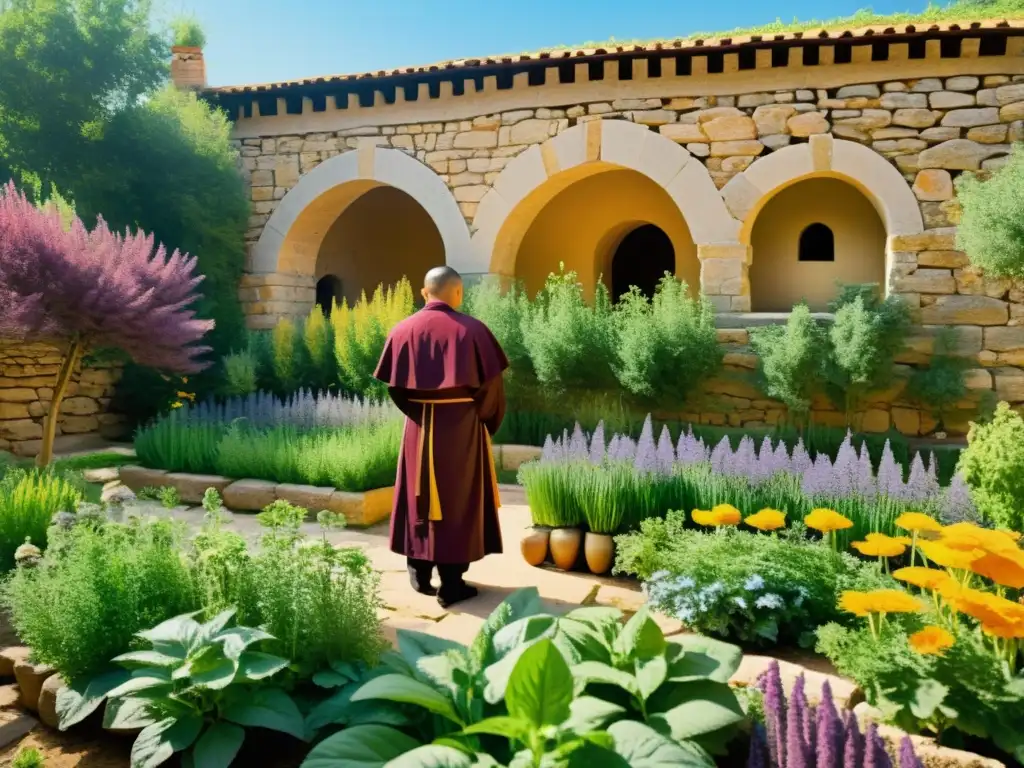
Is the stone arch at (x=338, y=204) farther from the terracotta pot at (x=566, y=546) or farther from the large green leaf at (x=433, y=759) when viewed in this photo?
the large green leaf at (x=433, y=759)

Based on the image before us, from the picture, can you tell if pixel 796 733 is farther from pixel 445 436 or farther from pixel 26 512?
pixel 26 512

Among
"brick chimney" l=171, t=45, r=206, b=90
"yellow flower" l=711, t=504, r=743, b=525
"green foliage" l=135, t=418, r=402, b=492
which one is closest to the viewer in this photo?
"yellow flower" l=711, t=504, r=743, b=525

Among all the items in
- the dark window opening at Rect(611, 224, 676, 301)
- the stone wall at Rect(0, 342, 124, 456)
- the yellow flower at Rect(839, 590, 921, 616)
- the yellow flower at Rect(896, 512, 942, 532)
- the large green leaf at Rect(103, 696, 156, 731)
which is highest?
the dark window opening at Rect(611, 224, 676, 301)

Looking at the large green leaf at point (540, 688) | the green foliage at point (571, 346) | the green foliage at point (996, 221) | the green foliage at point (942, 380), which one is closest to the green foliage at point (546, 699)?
the large green leaf at point (540, 688)

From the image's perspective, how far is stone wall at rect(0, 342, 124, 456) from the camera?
8914 mm

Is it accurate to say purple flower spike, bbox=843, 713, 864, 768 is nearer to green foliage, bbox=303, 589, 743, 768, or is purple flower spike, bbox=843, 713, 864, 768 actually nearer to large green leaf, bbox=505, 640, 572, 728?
green foliage, bbox=303, 589, 743, 768

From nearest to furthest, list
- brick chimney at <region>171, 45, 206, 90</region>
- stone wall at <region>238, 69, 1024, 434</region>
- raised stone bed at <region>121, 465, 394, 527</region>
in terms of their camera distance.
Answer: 1. raised stone bed at <region>121, 465, 394, 527</region>
2. stone wall at <region>238, 69, 1024, 434</region>
3. brick chimney at <region>171, 45, 206, 90</region>

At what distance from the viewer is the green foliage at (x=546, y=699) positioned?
203 centimetres

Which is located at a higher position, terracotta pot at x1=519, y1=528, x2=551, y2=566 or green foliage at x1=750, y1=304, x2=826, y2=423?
green foliage at x1=750, y1=304, x2=826, y2=423

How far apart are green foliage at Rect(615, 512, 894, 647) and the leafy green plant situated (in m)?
1.74

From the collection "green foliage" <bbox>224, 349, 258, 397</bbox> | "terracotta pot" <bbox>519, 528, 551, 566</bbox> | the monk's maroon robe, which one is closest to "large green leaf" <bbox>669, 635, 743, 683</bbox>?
the monk's maroon robe

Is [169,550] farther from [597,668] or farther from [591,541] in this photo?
[591,541]

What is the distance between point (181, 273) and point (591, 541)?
5.07 meters

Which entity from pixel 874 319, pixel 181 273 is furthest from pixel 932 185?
pixel 181 273
